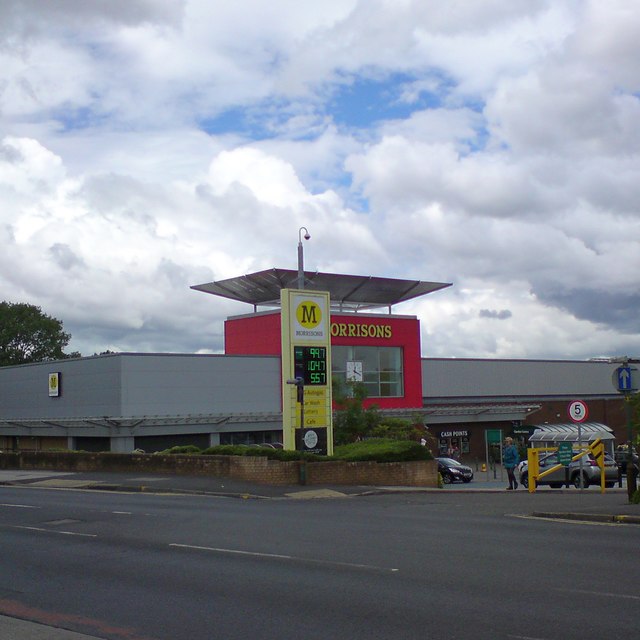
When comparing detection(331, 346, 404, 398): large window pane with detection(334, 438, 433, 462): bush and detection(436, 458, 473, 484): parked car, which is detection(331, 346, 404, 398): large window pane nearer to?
detection(436, 458, 473, 484): parked car

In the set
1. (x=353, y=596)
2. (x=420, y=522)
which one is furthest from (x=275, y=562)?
(x=420, y=522)

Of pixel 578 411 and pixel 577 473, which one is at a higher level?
pixel 578 411

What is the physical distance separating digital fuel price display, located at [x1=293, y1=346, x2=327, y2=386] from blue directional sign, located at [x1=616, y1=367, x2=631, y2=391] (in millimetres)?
11527

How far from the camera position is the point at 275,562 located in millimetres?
12047

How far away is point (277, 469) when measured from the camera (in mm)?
27297

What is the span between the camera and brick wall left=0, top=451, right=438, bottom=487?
2730cm

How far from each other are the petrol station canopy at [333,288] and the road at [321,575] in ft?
106

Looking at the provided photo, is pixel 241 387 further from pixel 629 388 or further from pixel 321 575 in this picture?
pixel 321 575

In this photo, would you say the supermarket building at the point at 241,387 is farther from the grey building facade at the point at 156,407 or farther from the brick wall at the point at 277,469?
the brick wall at the point at 277,469

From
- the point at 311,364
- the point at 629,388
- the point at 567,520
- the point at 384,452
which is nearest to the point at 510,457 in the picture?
the point at 384,452

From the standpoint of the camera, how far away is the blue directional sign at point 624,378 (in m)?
20.2

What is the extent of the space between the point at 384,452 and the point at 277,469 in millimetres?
4003

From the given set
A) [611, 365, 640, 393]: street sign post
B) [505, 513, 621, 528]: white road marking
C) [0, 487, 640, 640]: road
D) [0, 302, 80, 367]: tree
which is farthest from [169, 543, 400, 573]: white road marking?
[0, 302, 80, 367]: tree

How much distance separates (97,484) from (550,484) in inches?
623
